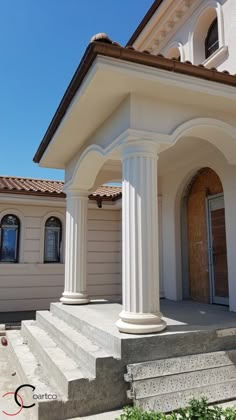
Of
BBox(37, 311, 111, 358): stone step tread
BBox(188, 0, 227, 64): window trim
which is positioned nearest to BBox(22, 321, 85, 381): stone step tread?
BBox(37, 311, 111, 358): stone step tread

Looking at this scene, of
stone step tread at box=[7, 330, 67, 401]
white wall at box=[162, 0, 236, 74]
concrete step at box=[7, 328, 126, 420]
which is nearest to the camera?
concrete step at box=[7, 328, 126, 420]

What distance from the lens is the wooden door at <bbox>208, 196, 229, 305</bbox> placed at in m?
6.50

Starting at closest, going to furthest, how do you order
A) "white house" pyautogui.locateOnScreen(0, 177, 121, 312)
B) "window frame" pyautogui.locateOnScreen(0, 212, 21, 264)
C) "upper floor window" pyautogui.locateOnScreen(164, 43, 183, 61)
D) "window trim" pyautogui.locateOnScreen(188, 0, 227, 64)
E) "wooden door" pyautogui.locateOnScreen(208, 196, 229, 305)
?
"wooden door" pyautogui.locateOnScreen(208, 196, 229, 305) → "window trim" pyautogui.locateOnScreen(188, 0, 227, 64) → "upper floor window" pyautogui.locateOnScreen(164, 43, 183, 61) → "white house" pyautogui.locateOnScreen(0, 177, 121, 312) → "window frame" pyautogui.locateOnScreen(0, 212, 21, 264)

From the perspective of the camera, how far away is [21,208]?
10.1 meters

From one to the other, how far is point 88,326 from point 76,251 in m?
2.50

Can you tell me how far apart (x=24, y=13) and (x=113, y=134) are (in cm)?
533

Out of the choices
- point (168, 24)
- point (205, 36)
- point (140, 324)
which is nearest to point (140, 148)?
point (140, 324)

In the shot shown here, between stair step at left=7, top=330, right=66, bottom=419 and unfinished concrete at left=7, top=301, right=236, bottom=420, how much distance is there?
11 mm

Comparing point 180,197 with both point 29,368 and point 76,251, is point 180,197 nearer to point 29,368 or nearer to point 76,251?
point 76,251

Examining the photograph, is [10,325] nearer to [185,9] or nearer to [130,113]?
[130,113]

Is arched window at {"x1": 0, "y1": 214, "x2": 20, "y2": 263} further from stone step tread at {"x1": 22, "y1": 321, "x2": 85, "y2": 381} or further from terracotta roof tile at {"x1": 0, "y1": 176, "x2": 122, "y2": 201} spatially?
stone step tread at {"x1": 22, "y1": 321, "x2": 85, "y2": 381}

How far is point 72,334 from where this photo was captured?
4.90 metres

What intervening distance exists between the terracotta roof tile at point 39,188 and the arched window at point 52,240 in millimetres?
1058

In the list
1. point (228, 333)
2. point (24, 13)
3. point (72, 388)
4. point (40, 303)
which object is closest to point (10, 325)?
point (40, 303)
